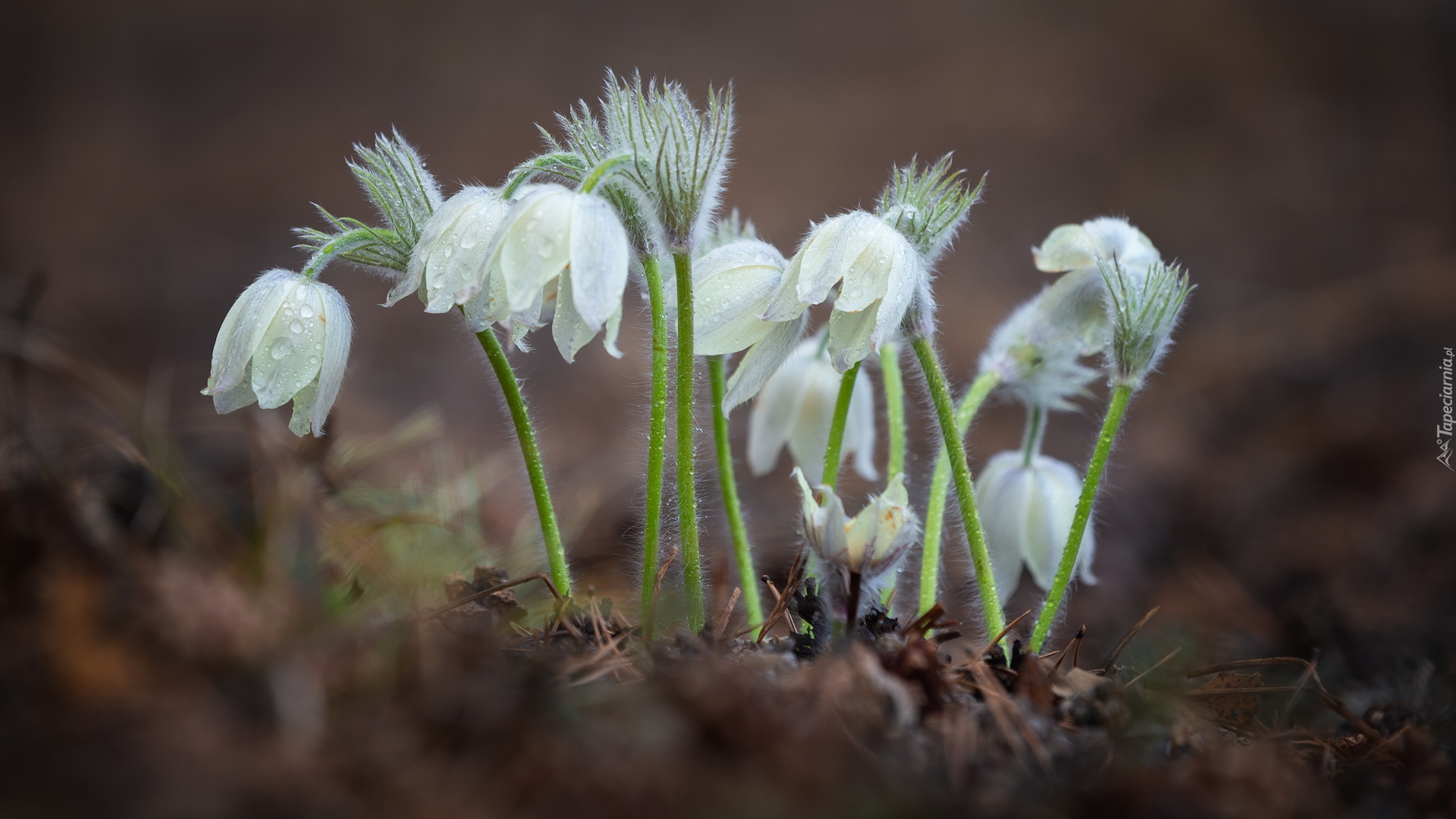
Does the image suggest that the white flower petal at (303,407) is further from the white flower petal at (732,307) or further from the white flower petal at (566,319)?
the white flower petal at (732,307)

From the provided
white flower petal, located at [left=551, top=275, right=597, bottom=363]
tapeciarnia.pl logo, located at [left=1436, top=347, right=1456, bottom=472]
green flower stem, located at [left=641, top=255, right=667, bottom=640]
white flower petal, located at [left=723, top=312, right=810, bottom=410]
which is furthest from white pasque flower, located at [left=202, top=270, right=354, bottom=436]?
tapeciarnia.pl logo, located at [left=1436, top=347, right=1456, bottom=472]

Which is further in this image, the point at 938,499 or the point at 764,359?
the point at 938,499

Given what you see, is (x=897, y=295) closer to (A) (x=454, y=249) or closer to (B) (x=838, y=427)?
(B) (x=838, y=427)

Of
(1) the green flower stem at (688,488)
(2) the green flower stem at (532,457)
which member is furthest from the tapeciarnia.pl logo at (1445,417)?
(2) the green flower stem at (532,457)

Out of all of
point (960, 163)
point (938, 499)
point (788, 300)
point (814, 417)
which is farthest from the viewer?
point (960, 163)

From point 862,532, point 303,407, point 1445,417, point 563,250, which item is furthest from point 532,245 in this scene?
point 1445,417

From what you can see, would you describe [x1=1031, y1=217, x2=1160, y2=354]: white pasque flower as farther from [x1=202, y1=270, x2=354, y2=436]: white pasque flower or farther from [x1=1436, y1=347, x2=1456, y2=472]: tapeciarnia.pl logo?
[x1=1436, y1=347, x2=1456, y2=472]: tapeciarnia.pl logo

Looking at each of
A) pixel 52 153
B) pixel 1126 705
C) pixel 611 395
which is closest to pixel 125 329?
pixel 611 395
